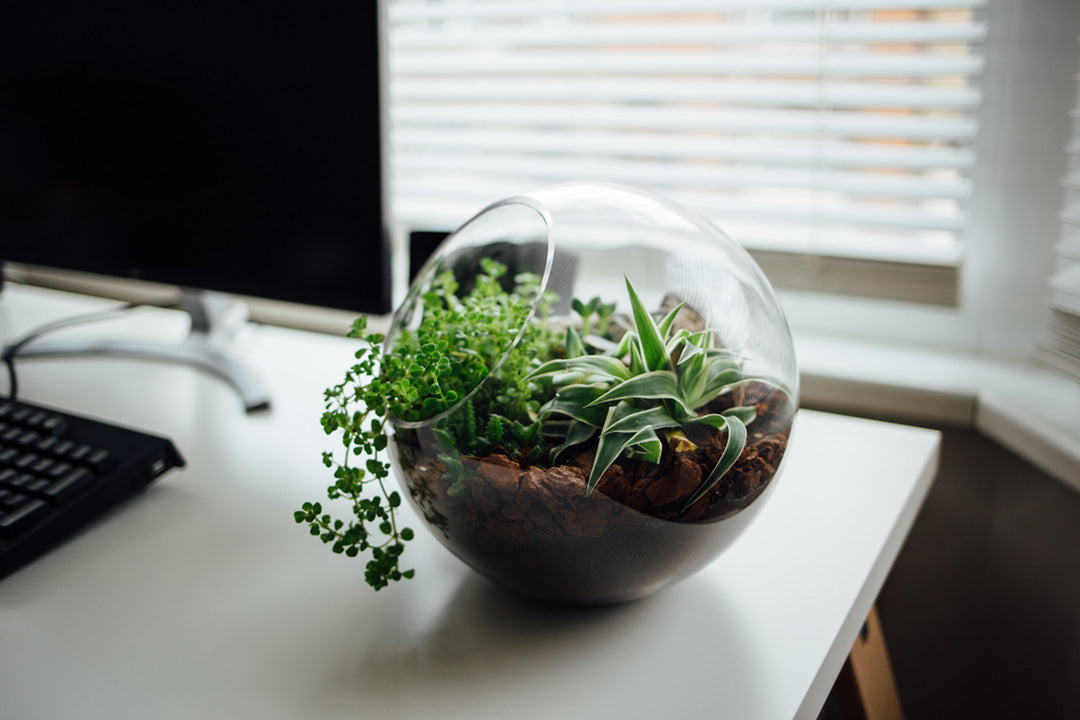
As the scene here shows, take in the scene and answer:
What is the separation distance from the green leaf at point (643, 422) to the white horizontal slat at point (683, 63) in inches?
29.8

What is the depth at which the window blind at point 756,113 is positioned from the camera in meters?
1.00

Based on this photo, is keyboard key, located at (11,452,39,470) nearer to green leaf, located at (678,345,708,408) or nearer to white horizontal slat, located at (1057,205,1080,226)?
green leaf, located at (678,345,708,408)

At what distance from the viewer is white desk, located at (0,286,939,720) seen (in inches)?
17.7

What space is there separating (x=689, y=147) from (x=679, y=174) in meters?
0.04

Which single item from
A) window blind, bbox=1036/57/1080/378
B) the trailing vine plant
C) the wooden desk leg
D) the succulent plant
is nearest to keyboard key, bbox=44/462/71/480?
the trailing vine plant

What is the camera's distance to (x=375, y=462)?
48 centimetres

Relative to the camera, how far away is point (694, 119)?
43.8 inches

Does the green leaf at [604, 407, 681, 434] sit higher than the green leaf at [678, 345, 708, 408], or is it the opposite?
the green leaf at [678, 345, 708, 408]

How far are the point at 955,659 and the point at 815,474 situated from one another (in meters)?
0.51

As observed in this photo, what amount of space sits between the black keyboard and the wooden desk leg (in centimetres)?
60

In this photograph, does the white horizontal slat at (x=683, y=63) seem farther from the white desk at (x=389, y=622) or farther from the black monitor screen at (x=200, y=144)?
the white desk at (x=389, y=622)

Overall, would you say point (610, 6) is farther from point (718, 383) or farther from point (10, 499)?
point (10, 499)

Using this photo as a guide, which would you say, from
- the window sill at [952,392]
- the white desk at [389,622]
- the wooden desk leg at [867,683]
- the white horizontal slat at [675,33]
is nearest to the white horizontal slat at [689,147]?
the white horizontal slat at [675,33]

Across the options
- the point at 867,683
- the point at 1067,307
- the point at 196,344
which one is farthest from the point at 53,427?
the point at 1067,307
